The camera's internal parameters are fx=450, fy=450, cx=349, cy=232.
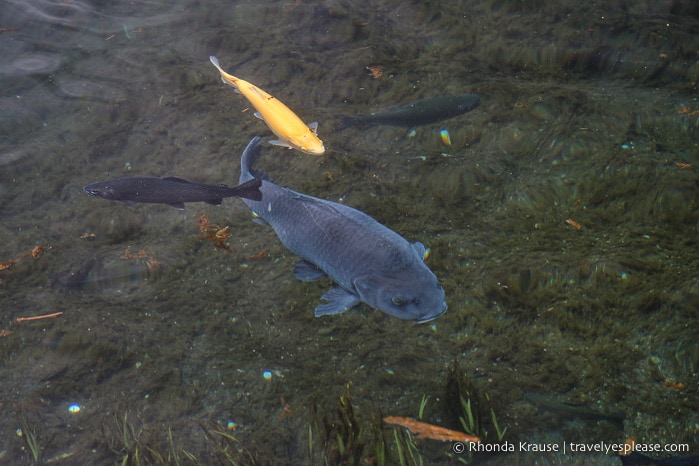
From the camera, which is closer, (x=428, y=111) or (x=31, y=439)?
(x=31, y=439)

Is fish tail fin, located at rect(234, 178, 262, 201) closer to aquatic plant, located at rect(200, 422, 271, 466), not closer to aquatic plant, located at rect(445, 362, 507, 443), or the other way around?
aquatic plant, located at rect(200, 422, 271, 466)

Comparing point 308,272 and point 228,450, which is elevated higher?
point 308,272

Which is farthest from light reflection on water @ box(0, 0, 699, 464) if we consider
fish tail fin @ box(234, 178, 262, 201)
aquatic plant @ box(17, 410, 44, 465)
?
fish tail fin @ box(234, 178, 262, 201)

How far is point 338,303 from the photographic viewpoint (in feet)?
10.3

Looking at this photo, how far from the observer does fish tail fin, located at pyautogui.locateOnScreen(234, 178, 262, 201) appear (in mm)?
3387

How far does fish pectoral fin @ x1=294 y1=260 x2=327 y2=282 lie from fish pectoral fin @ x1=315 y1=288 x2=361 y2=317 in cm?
19

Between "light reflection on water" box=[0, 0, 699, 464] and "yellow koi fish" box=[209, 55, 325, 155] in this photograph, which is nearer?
"light reflection on water" box=[0, 0, 699, 464]

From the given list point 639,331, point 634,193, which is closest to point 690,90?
point 634,193

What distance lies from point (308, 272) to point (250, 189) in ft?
2.51

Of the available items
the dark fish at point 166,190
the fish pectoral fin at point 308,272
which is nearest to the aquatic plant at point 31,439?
the dark fish at point 166,190

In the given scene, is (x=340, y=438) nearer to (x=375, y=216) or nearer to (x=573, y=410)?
(x=573, y=410)

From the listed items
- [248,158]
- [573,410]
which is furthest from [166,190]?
[573,410]

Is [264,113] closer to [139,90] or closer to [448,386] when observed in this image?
[448,386]

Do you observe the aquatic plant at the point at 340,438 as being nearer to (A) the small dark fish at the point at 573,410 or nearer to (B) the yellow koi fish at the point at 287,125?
(A) the small dark fish at the point at 573,410
